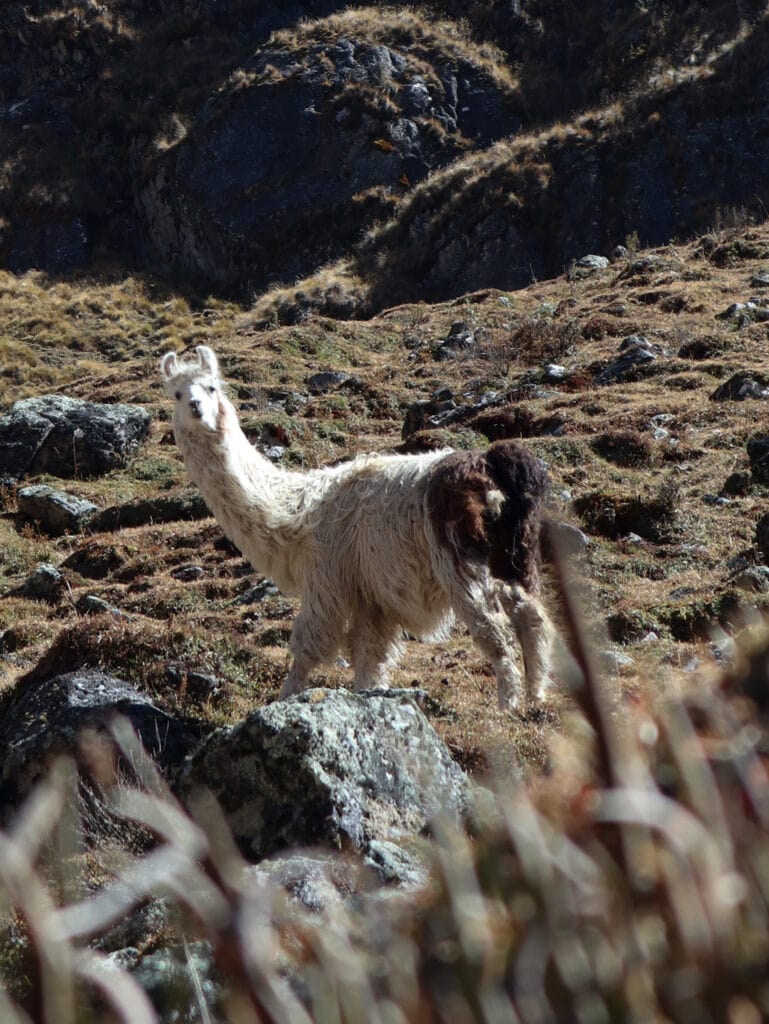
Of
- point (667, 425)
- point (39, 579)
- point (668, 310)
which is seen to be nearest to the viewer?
point (39, 579)

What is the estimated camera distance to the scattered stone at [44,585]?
10938 mm

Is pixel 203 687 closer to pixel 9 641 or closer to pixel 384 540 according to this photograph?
pixel 384 540

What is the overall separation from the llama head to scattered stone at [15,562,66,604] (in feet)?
13.6

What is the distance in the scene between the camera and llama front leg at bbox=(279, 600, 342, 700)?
6434 millimetres

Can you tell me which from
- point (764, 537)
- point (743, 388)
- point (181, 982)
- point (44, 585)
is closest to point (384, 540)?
point (764, 537)

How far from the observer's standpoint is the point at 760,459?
10430mm

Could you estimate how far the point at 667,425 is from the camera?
507 inches

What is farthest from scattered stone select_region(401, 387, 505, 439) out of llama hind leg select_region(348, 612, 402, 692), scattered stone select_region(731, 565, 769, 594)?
llama hind leg select_region(348, 612, 402, 692)

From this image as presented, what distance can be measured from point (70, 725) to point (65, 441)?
430 inches

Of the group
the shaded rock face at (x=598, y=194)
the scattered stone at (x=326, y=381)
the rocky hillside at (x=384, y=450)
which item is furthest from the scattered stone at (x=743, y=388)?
the shaded rock face at (x=598, y=194)

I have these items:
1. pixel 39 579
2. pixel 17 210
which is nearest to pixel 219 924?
pixel 39 579

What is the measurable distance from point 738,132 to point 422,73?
12.6 m

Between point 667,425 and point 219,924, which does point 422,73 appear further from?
point 219,924

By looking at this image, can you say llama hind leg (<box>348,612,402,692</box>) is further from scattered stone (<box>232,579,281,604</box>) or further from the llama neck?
scattered stone (<box>232,579,281,604</box>)
